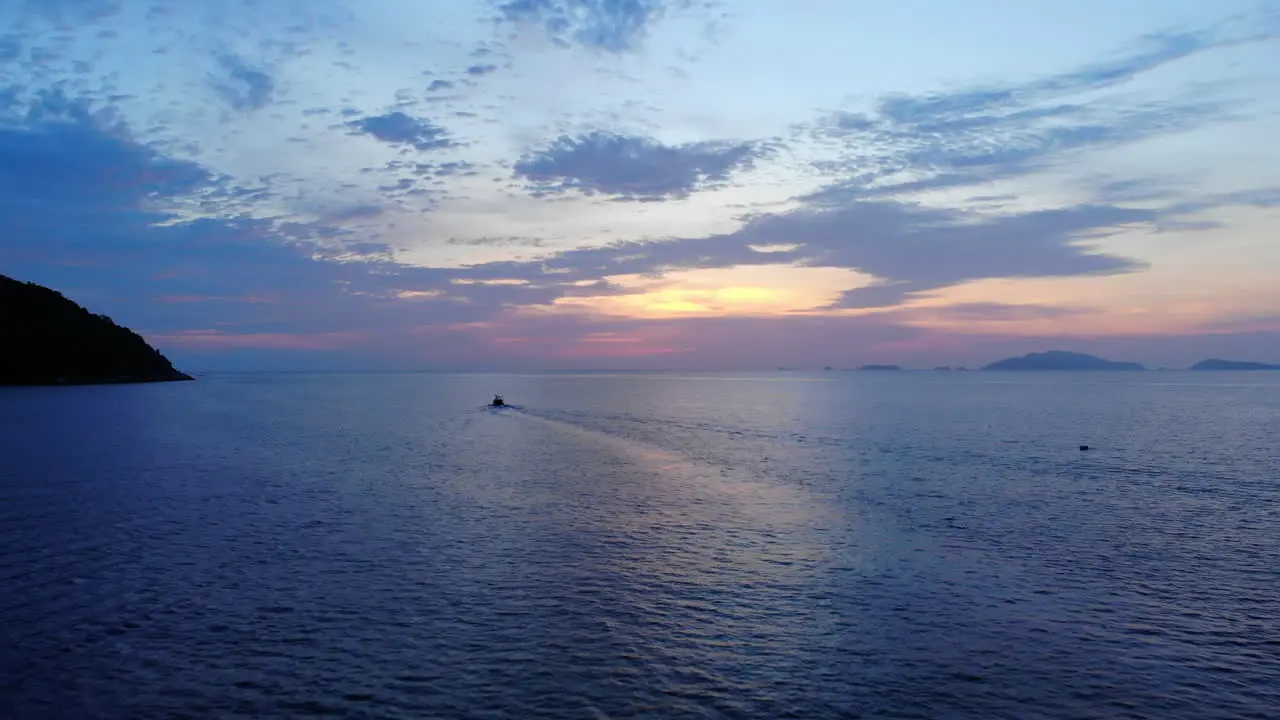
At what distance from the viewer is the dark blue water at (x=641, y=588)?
2016cm

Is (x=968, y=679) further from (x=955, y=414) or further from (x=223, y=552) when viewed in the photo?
(x=955, y=414)

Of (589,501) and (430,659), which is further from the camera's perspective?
(589,501)

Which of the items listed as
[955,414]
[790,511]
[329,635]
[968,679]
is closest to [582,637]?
[329,635]

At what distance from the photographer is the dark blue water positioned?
20.2 metres

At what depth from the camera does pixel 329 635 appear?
23938 millimetres

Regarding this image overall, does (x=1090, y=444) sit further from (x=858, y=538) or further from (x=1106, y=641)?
(x=1106, y=641)

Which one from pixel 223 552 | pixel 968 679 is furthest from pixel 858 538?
pixel 223 552

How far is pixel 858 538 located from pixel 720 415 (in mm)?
92572

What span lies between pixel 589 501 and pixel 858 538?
17.4 metres

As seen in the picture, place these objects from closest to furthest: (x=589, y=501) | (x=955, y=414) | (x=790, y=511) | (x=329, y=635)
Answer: (x=329, y=635)
(x=790, y=511)
(x=589, y=501)
(x=955, y=414)

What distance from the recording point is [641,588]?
96.7 feet

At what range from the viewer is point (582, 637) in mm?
24031

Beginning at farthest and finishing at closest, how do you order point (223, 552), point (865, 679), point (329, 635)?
point (223, 552) < point (329, 635) < point (865, 679)

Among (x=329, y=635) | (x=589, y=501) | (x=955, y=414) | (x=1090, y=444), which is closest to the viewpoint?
(x=329, y=635)
